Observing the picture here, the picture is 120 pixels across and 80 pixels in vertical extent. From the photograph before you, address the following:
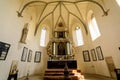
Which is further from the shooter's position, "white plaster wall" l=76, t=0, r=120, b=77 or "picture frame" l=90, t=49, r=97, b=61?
"picture frame" l=90, t=49, r=97, b=61

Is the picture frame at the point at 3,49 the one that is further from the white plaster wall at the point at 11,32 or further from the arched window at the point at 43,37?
the arched window at the point at 43,37

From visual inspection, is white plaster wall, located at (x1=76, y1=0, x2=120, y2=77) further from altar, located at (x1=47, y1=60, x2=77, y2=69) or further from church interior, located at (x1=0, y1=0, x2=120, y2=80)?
altar, located at (x1=47, y1=60, x2=77, y2=69)

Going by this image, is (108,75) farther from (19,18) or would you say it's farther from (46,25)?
(46,25)

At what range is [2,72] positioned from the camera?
4.66m

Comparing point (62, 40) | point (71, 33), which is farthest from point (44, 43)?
point (71, 33)

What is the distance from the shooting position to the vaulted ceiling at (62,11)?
8.70 m

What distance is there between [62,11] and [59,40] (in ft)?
11.0

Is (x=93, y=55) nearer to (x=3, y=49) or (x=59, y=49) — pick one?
(x=59, y=49)

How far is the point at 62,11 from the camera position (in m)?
10.2

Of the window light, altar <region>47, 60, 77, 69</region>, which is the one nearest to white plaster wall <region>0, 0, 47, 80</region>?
altar <region>47, 60, 77, 69</region>

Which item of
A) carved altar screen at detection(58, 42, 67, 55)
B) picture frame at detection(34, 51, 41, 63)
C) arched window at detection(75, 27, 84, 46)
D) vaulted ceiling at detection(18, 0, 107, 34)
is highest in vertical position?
vaulted ceiling at detection(18, 0, 107, 34)

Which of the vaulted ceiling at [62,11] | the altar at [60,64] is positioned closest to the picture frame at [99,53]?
the altar at [60,64]

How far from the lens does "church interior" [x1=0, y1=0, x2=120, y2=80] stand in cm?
529

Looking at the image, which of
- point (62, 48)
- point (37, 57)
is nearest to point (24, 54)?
point (37, 57)
